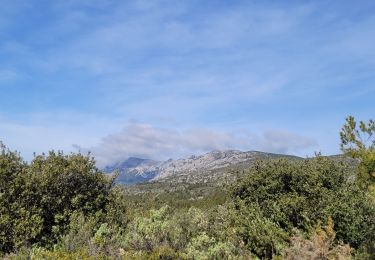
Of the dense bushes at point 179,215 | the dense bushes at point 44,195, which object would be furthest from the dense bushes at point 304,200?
the dense bushes at point 44,195

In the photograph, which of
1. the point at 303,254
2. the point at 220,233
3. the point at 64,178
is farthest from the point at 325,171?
the point at 64,178

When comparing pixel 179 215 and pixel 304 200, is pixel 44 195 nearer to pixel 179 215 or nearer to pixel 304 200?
pixel 179 215

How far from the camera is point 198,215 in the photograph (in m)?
21.7

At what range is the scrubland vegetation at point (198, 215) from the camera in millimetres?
18422

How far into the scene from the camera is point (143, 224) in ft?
61.6

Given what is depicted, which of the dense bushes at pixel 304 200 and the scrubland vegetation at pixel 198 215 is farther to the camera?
the dense bushes at pixel 304 200

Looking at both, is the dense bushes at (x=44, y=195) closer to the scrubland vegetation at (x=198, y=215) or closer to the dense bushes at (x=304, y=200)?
the scrubland vegetation at (x=198, y=215)

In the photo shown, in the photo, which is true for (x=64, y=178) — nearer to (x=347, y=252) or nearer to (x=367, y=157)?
(x=347, y=252)

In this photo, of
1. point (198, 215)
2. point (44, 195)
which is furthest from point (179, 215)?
point (44, 195)

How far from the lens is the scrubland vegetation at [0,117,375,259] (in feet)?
60.4

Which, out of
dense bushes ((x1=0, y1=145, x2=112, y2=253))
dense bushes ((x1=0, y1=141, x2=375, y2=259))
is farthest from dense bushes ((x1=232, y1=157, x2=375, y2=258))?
dense bushes ((x1=0, y1=145, x2=112, y2=253))

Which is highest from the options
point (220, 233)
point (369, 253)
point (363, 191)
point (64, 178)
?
point (64, 178)

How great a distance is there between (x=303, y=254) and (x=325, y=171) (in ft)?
51.6

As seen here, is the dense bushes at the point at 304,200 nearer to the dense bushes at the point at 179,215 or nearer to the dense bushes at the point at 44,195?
the dense bushes at the point at 179,215
